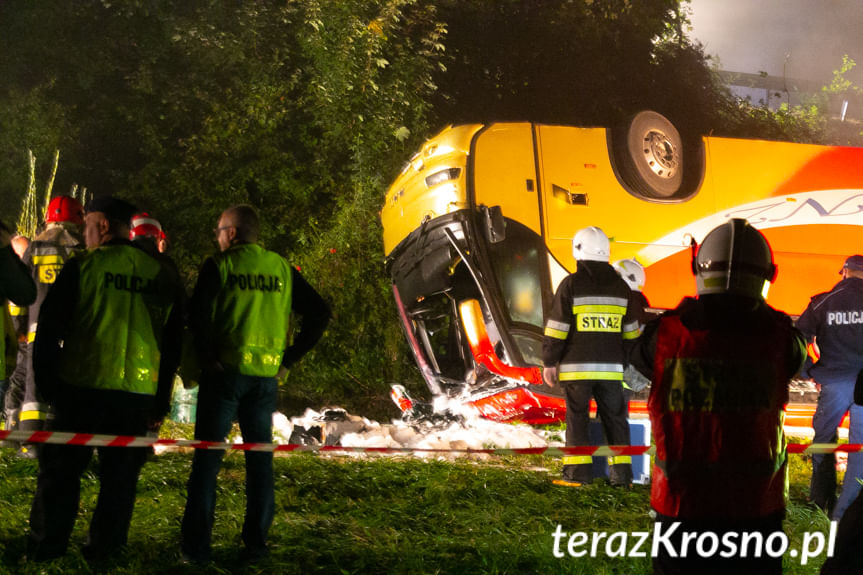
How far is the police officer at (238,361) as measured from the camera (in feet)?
11.9

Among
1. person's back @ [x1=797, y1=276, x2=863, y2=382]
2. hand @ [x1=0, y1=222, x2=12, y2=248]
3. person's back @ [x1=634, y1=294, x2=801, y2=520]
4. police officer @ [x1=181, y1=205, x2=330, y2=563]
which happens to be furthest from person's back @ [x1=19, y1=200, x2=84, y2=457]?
person's back @ [x1=797, y1=276, x2=863, y2=382]

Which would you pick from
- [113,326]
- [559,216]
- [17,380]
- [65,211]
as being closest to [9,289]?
[113,326]

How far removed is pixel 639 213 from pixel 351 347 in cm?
409

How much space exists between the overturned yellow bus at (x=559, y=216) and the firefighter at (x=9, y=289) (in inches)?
186

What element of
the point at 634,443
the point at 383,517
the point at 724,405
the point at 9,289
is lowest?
the point at 383,517

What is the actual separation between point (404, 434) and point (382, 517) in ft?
11.3

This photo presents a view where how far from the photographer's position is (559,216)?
26.9ft

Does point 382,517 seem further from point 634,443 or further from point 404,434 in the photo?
point 404,434

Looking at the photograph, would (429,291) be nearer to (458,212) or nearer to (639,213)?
(458,212)

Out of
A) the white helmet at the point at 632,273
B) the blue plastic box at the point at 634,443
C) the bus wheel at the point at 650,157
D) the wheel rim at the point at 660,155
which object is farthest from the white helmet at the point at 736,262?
the wheel rim at the point at 660,155

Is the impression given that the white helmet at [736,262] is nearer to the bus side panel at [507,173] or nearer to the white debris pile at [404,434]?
the white debris pile at [404,434]

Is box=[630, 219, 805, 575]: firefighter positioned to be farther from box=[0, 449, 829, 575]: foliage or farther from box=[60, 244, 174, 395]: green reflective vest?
box=[60, 244, 174, 395]: green reflective vest

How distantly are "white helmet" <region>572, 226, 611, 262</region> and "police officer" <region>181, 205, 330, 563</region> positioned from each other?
2.45 metres

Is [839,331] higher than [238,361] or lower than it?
higher
